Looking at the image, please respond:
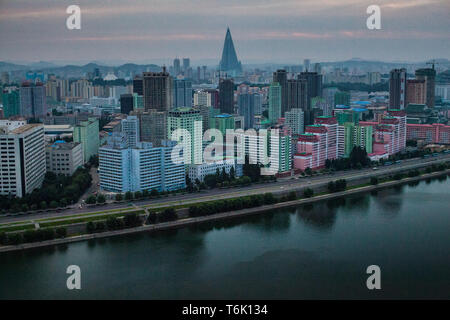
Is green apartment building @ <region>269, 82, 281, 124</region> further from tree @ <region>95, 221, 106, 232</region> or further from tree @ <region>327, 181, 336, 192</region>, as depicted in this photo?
tree @ <region>95, 221, 106, 232</region>

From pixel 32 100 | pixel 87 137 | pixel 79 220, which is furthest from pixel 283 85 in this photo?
pixel 79 220

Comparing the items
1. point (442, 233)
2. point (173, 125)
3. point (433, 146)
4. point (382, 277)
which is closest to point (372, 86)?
point (433, 146)

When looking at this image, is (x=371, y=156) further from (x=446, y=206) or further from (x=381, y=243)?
(x=381, y=243)

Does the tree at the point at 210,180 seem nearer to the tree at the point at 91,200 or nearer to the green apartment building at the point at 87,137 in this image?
the tree at the point at 91,200

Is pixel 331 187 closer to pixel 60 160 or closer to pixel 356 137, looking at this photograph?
pixel 356 137

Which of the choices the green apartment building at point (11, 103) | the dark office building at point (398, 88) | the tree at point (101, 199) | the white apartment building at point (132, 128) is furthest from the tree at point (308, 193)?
the green apartment building at point (11, 103)
